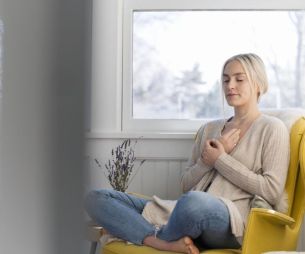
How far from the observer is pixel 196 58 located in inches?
128

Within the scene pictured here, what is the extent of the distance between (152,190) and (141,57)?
0.68 metres

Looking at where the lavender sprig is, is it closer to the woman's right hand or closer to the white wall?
the white wall

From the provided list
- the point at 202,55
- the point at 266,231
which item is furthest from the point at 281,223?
the point at 202,55

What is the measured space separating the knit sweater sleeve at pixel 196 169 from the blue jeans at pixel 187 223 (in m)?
0.28

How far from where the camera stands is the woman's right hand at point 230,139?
2.49m

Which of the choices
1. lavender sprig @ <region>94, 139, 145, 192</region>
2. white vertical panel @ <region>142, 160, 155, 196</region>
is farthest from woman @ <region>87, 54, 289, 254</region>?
white vertical panel @ <region>142, 160, 155, 196</region>

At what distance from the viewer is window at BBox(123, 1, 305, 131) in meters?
3.21

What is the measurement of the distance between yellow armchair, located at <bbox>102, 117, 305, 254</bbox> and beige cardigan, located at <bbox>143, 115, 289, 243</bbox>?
0.06 metres

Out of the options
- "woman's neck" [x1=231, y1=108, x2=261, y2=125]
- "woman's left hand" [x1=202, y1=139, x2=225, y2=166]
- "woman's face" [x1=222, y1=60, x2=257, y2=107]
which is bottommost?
"woman's left hand" [x1=202, y1=139, x2=225, y2=166]

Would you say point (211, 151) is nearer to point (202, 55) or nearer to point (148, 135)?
point (148, 135)

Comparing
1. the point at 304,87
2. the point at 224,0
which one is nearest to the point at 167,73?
the point at 224,0

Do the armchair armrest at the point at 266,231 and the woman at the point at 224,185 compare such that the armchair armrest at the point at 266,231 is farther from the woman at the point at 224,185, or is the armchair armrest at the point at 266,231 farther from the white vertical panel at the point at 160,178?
the white vertical panel at the point at 160,178

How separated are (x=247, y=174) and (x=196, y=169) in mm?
275

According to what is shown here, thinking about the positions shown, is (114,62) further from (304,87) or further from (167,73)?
(304,87)
